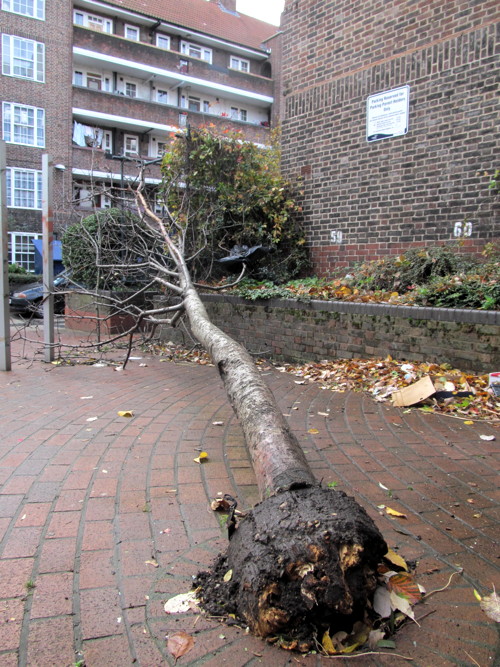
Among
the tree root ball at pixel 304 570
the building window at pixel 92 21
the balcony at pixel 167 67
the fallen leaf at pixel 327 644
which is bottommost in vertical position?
the fallen leaf at pixel 327 644

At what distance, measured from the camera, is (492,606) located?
1875 mm

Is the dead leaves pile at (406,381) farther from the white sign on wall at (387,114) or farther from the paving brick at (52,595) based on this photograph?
the white sign on wall at (387,114)

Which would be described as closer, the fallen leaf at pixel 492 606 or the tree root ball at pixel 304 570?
the tree root ball at pixel 304 570

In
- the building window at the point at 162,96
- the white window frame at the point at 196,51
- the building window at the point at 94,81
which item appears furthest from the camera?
the white window frame at the point at 196,51

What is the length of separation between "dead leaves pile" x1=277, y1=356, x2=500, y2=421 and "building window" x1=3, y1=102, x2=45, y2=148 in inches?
1112

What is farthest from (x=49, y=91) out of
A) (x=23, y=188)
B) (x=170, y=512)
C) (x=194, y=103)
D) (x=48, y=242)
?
(x=170, y=512)

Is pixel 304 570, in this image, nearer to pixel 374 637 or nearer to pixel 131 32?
pixel 374 637

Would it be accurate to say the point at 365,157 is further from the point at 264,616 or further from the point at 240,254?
the point at 264,616

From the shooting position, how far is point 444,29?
7590 millimetres

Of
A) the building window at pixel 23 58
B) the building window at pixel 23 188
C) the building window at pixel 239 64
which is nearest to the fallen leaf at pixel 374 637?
the building window at pixel 23 188

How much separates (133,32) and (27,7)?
338 inches

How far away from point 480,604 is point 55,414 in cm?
371

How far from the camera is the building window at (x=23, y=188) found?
2819cm

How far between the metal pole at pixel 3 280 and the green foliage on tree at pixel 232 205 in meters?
3.53
